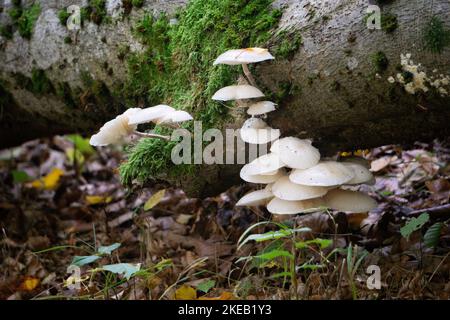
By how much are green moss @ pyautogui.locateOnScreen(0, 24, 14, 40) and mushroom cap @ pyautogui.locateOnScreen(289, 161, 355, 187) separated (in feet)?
8.42

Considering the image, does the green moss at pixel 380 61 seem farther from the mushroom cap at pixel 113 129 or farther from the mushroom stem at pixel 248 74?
the mushroom cap at pixel 113 129

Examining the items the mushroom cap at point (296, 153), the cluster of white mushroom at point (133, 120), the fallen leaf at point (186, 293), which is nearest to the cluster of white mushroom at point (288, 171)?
the mushroom cap at point (296, 153)

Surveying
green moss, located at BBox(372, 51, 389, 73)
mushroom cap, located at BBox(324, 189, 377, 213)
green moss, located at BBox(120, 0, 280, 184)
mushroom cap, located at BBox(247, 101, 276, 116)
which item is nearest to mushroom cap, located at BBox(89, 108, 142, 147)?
green moss, located at BBox(120, 0, 280, 184)

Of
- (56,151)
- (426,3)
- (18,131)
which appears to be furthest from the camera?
(56,151)

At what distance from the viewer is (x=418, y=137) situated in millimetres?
2891

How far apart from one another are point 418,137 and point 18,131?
3.29 metres

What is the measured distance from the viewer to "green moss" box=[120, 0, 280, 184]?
2.83 meters

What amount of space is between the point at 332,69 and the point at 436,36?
0.52 metres

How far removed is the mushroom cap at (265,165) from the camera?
8.13 feet

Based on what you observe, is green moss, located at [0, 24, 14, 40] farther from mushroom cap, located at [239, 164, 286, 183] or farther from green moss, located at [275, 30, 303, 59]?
mushroom cap, located at [239, 164, 286, 183]

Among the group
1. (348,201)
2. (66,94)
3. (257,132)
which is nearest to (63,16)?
(66,94)

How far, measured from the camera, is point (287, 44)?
8.81 feet
